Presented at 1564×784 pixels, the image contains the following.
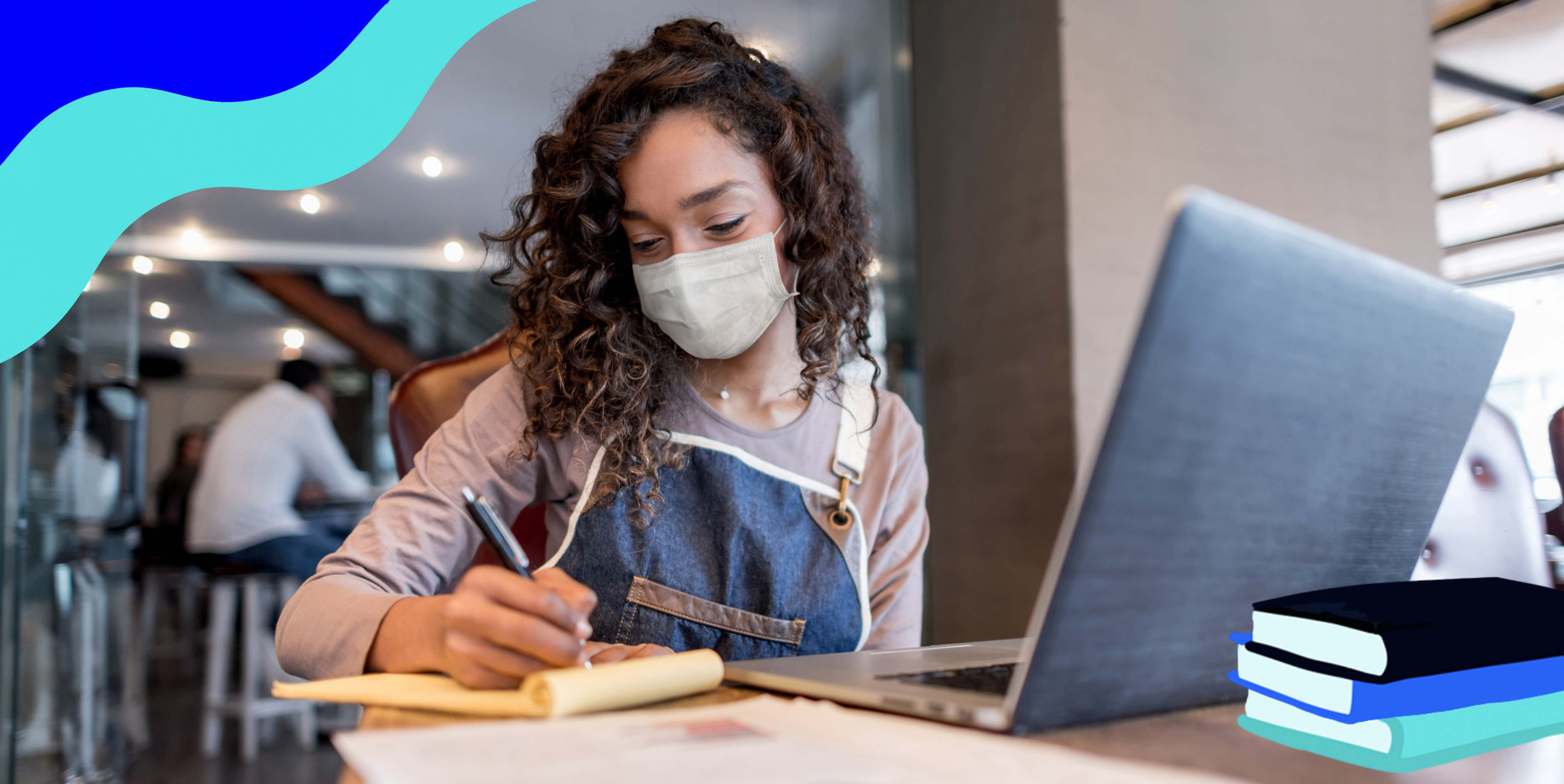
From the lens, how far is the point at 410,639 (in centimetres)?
57

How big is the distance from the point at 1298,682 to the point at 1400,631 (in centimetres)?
6

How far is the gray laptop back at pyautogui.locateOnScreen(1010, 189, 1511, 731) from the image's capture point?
0.34m

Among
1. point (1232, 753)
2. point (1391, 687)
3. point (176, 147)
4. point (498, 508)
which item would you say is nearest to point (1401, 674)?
point (1391, 687)

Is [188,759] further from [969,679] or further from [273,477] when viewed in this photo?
[969,679]

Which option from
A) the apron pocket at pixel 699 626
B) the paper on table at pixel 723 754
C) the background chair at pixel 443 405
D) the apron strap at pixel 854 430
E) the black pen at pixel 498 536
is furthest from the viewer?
the background chair at pixel 443 405

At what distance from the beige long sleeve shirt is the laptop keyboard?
1.23ft

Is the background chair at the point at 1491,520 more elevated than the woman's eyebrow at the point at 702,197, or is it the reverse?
the woman's eyebrow at the point at 702,197

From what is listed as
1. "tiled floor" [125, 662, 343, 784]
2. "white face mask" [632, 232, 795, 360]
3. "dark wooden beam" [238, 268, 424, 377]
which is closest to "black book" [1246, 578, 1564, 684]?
"white face mask" [632, 232, 795, 360]

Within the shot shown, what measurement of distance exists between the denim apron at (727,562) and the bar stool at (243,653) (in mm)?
2003

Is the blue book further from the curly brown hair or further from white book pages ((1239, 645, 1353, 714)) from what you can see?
the curly brown hair

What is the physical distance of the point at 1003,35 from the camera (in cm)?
220

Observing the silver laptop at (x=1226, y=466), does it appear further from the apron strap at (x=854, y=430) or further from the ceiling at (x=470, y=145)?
the ceiling at (x=470, y=145)

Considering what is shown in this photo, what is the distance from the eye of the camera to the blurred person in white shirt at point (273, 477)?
2398mm

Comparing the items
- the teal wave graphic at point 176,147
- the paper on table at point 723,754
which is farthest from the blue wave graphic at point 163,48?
the paper on table at point 723,754
